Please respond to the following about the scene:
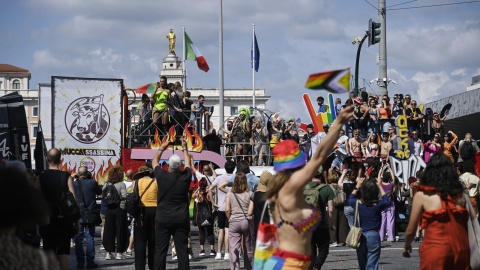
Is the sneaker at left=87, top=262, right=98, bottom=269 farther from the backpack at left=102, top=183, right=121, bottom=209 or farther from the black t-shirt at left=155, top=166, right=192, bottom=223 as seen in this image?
the black t-shirt at left=155, top=166, right=192, bottom=223

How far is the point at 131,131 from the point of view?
24984mm

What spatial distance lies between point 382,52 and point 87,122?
348 inches

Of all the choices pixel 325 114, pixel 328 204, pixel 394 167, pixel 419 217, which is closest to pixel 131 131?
pixel 325 114

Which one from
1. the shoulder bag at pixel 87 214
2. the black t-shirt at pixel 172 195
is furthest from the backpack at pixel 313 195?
the shoulder bag at pixel 87 214

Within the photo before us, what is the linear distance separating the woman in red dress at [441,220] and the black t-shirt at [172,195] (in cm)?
447

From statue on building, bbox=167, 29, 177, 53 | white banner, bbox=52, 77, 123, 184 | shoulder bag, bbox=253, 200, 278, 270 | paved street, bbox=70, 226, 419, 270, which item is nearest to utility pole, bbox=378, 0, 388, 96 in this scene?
white banner, bbox=52, 77, 123, 184

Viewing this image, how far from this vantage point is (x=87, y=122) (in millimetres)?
23188

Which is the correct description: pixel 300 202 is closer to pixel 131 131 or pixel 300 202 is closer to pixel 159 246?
pixel 159 246

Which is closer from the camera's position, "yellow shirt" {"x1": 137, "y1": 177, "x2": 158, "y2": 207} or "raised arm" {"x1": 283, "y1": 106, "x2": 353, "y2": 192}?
"raised arm" {"x1": 283, "y1": 106, "x2": 353, "y2": 192}

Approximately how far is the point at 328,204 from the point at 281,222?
19.6 ft

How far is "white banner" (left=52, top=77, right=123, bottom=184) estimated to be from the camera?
23016 millimetres

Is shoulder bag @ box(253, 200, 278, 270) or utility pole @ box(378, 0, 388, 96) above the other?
utility pole @ box(378, 0, 388, 96)

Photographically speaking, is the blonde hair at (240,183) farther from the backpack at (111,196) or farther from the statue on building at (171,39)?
the statue on building at (171,39)

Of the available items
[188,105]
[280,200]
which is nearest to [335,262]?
[188,105]
